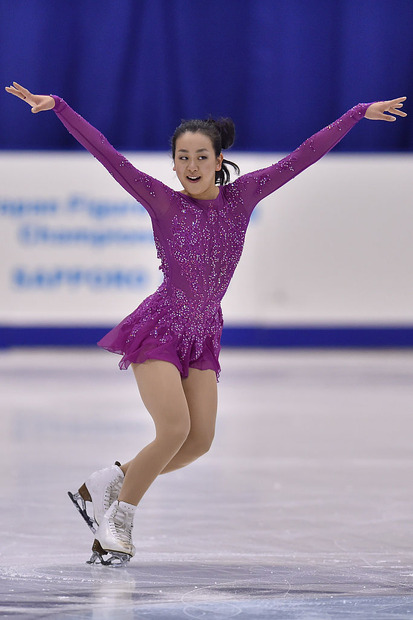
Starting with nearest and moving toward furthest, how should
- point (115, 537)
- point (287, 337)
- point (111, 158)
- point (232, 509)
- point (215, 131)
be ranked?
point (115, 537) → point (111, 158) → point (215, 131) → point (232, 509) → point (287, 337)

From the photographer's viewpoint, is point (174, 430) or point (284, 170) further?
point (284, 170)

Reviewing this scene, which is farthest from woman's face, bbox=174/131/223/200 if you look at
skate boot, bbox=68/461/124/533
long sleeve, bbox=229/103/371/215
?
skate boot, bbox=68/461/124/533

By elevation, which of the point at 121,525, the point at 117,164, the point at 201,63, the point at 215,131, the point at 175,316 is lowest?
the point at 121,525

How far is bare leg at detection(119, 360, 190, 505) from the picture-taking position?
7.75 feet

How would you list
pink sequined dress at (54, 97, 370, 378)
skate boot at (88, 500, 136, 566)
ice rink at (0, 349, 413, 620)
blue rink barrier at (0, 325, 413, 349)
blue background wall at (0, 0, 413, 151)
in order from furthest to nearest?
blue background wall at (0, 0, 413, 151) < blue rink barrier at (0, 325, 413, 349) < pink sequined dress at (54, 97, 370, 378) < skate boot at (88, 500, 136, 566) < ice rink at (0, 349, 413, 620)

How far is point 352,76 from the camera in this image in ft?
30.6

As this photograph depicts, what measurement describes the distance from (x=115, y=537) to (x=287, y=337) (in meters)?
6.21

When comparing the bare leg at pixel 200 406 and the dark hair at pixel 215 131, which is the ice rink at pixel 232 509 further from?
the dark hair at pixel 215 131

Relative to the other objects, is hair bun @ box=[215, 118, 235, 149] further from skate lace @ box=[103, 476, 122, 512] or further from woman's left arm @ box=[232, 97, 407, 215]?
skate lace @ box=[103, 476, 122, 512]

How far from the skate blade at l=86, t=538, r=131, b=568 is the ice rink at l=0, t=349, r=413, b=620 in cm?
3

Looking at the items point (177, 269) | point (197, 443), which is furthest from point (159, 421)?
point (177, 269)

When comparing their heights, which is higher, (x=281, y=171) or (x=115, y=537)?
(x=281, y=171)

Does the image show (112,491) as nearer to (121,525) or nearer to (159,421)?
(121,525)

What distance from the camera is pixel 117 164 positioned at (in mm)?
2467
